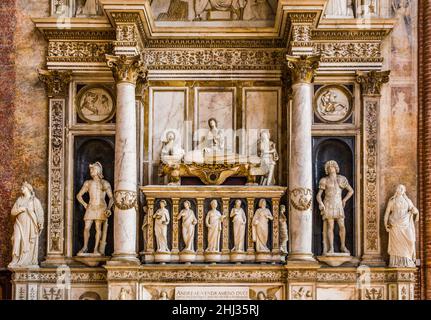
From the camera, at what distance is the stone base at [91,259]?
19984 mm

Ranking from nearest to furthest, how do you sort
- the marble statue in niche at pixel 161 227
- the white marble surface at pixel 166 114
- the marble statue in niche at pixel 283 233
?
the marble statue in niche at pixel 161 227 → the marble statue in niche at pixel 283 233 → the white marble surface at pixel 166 114

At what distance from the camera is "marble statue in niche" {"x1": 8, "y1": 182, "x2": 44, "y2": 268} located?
19.7m

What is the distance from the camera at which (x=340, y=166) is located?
20.5 meters

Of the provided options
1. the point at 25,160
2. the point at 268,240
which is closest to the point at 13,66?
the point at 25,160

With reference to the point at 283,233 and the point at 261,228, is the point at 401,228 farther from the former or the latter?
the point at 261,228

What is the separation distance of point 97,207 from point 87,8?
3.90m

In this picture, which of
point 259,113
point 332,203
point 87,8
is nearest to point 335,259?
point 332,203

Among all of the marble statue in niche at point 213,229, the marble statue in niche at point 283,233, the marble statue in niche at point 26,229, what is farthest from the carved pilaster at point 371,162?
the marble statue in niche at point 26,229

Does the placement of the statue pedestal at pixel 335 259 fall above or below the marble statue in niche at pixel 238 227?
below

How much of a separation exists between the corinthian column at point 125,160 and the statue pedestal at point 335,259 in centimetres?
353

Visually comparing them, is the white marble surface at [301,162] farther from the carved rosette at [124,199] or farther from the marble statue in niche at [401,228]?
the carved rosette at [124,199]

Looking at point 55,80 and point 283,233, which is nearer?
point 283,233

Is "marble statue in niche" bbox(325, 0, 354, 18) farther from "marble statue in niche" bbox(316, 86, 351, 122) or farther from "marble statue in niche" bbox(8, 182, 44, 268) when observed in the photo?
"marble statue in niche" bbox(8, 182, 44, 268)
